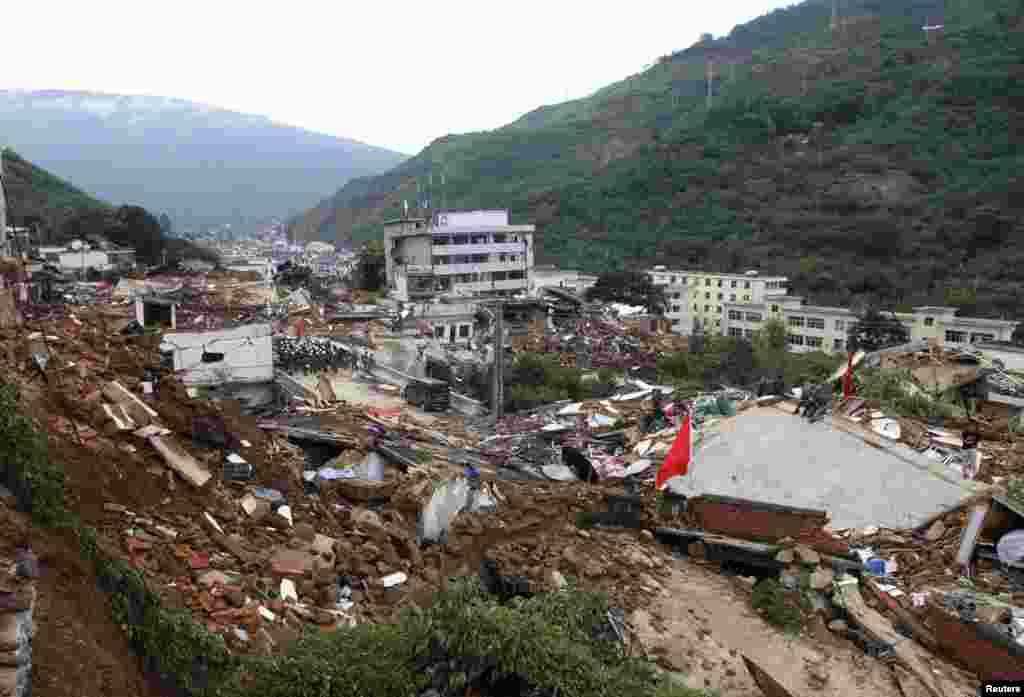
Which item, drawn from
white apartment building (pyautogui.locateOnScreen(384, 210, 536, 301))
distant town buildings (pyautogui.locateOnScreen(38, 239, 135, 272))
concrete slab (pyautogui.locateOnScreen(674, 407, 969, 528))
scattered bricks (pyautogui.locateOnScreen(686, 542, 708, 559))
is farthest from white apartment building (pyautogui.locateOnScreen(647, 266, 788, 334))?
scattered bricks (pyautogui.locateOnScreen(686, 542, 708, 559))

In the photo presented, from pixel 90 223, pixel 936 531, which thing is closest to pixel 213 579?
pixel 936 531

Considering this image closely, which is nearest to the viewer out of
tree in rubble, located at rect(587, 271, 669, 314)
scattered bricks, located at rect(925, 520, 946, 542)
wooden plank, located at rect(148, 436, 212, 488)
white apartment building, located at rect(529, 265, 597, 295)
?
wooden plank, located at rect(148, 436, 212, 488)

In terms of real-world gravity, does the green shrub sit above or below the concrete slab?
below

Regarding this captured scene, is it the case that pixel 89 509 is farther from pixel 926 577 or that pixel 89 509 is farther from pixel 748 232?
pixel 748 232

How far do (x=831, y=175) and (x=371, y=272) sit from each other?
4139cm

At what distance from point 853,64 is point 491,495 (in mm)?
79131

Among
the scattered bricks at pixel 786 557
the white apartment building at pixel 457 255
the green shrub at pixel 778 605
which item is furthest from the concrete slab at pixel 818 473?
the white apartment building at pixel 457 255

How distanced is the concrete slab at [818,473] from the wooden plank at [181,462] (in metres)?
5.71

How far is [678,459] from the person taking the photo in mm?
8883

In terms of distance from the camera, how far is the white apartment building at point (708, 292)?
4275cm

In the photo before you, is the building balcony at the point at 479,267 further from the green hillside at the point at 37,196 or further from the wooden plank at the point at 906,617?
the wooden plank at the point at 906,617

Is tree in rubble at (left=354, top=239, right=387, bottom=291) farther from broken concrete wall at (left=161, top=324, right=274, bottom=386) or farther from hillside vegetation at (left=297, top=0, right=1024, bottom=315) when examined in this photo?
broken concrete wall at (left=161, top=324, right=274, bottom=386)

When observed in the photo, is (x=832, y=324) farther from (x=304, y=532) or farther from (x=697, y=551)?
(x=304, y=532)

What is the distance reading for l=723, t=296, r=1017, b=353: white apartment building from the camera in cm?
3108
